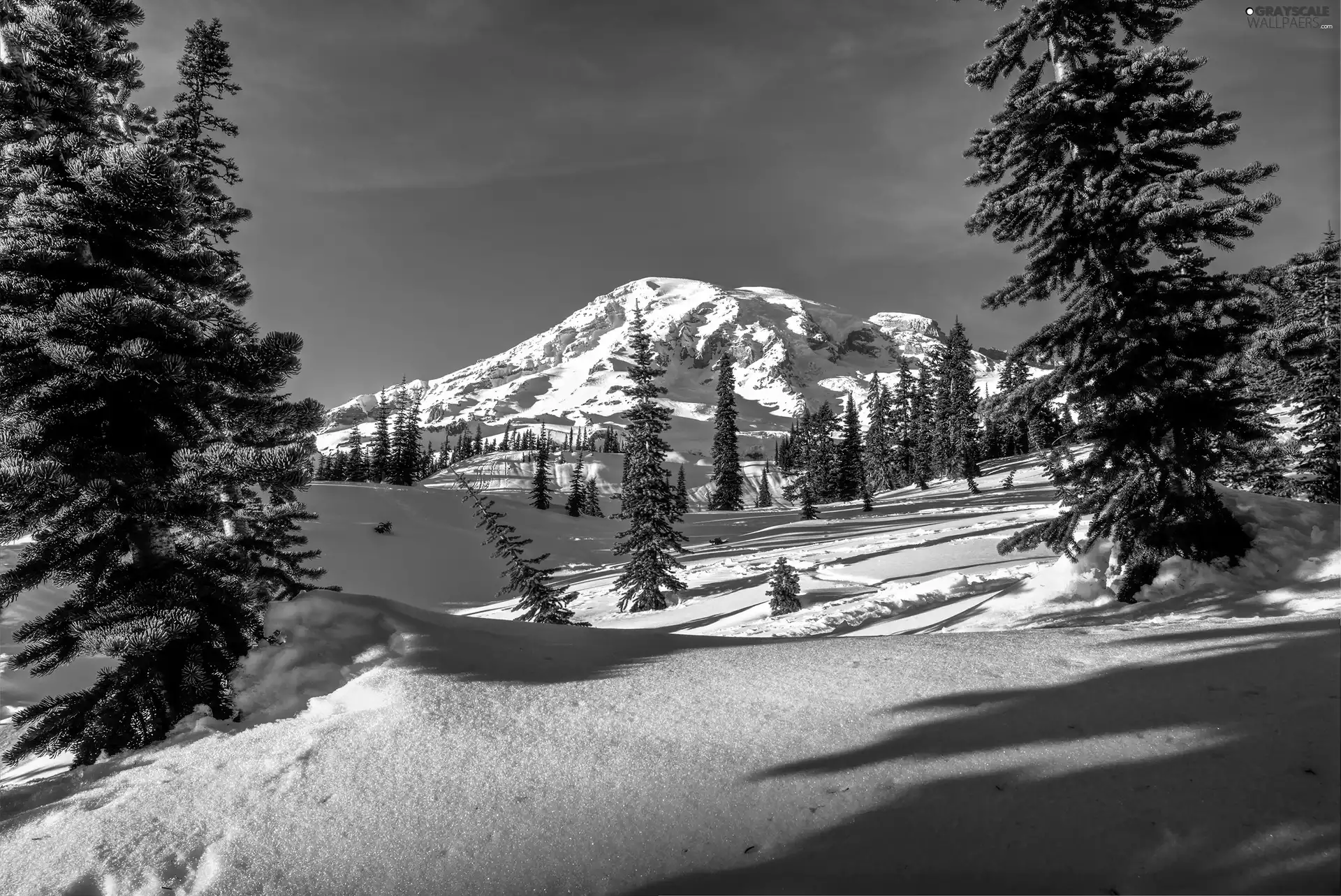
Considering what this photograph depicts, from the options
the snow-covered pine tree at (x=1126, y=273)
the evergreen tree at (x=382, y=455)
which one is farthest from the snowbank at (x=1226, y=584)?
the evergreen tree at (x=382, y=455)

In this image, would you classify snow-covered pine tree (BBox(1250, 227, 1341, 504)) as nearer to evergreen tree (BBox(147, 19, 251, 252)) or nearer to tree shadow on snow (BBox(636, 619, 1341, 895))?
tree shadow on snow (BBox(636, 619, 1341, 895))

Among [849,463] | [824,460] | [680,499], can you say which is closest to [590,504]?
[680,499]

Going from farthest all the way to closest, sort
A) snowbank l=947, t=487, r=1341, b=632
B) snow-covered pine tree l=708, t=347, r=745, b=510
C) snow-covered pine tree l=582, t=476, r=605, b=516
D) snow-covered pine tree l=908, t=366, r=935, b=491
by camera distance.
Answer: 1. snow-covered pine tree l=582, t=476, r=605, b=516
2. snow-covered pine tree l=908, t=366, r=935, b=491
3. snow-covered pine tree l=708, t=347, r=745, b=510
4. snowbank l=947, t=487, r=1341, b=632

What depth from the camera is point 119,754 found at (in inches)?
A: 154

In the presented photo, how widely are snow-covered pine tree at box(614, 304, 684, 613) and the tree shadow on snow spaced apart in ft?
67.0

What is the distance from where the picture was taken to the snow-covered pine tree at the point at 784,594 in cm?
1636

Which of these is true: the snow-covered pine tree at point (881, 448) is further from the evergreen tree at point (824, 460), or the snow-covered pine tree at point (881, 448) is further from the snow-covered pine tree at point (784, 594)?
the snow-covered pine tree at point (784, 594)

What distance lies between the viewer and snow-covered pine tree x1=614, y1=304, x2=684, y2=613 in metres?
24.0

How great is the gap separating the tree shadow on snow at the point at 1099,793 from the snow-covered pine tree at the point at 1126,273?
236 inches

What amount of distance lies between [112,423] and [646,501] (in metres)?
21.3

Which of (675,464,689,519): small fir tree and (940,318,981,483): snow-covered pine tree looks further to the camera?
(940,318,981,483): snow-covered pine tree

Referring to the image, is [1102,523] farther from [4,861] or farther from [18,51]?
[18,51]

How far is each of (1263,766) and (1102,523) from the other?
752 centimetres

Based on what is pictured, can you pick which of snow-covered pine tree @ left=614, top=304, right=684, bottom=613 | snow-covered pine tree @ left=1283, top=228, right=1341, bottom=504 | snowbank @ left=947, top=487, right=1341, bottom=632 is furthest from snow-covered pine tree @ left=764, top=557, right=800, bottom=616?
snow-covered pine tree @ left=1283, top=228, right=1341, bottom=504
